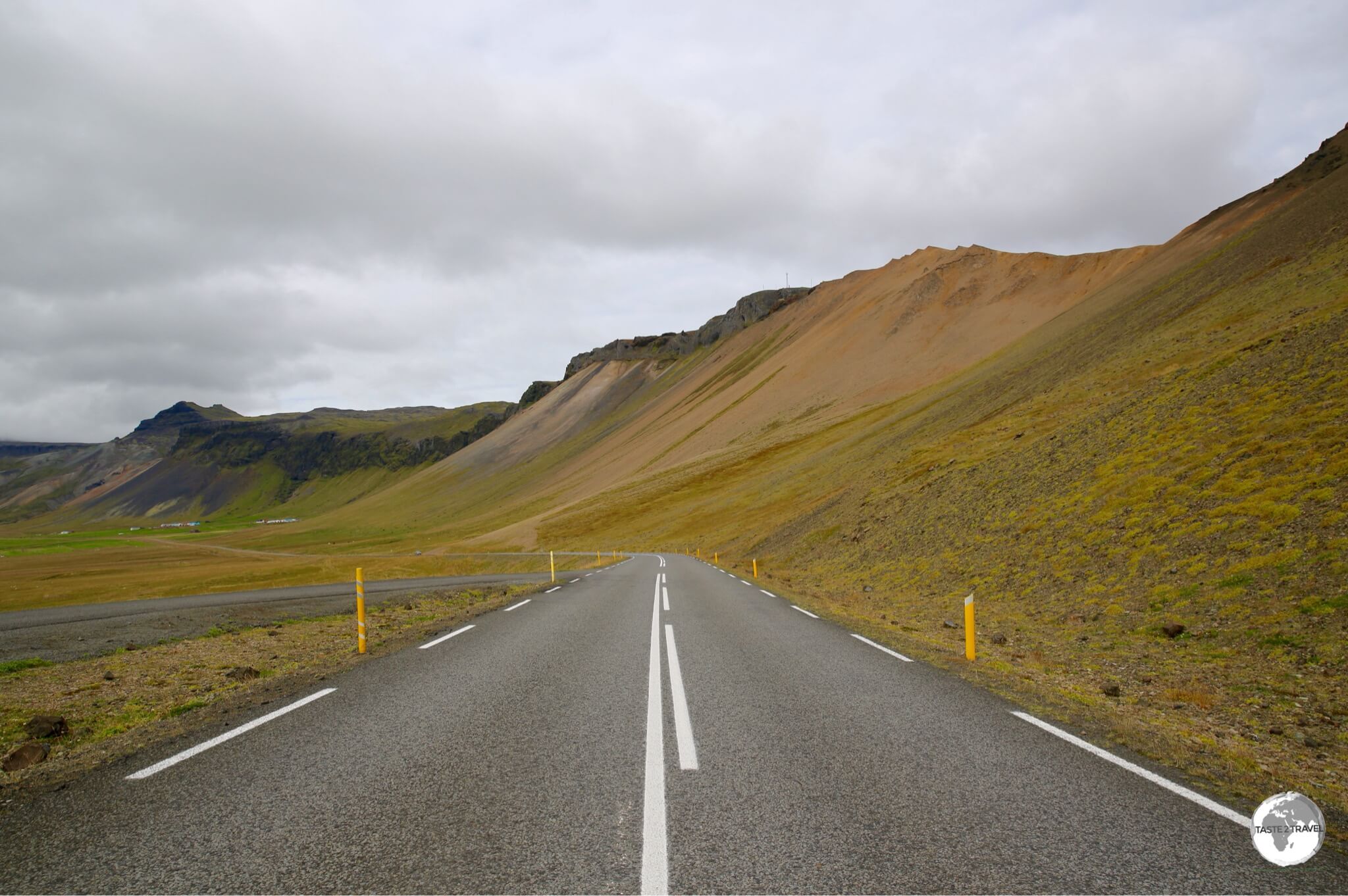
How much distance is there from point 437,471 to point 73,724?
18344cm

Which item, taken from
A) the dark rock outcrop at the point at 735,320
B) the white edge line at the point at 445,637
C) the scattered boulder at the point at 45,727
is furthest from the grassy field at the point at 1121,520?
the dark rock outcrop at the point at 735,320

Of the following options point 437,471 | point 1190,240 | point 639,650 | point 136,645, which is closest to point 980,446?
point 639,650

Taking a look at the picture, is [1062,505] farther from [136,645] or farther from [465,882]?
[136,645]

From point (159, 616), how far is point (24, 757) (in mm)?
14820

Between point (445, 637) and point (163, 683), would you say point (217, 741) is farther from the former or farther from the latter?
point (445, 637)

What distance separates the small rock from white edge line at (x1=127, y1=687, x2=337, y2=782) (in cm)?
115

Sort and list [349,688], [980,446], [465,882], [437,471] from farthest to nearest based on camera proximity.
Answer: [437,471] < [980,446] < [349,688] < [465,882]

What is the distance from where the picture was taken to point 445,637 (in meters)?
11.4

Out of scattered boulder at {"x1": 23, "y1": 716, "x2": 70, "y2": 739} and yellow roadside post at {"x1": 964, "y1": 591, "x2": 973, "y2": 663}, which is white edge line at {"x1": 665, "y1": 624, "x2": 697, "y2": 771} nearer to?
yellow roadside post at {"x1": 964, "y1": 591, "x2": 973, "y2": 663}

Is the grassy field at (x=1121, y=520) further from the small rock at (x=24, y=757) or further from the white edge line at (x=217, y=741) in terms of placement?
the small rock at (x=24, y=757)

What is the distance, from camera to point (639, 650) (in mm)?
9992

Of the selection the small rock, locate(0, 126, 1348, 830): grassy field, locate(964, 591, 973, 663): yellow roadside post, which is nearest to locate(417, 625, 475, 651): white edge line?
the small rock

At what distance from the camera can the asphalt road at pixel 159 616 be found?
1306cm

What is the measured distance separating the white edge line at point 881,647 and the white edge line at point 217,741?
7.82m
